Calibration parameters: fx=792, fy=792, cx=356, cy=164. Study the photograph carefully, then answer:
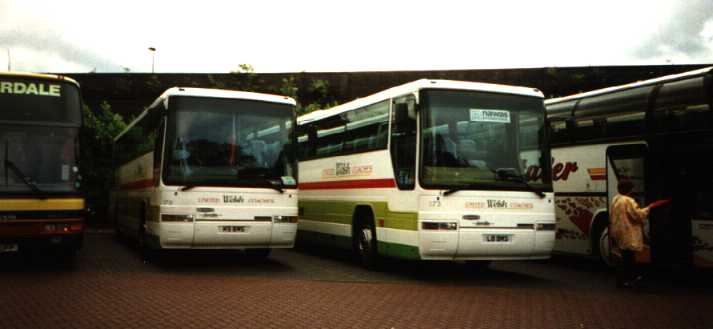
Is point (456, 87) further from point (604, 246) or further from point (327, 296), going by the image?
point (604, 246)

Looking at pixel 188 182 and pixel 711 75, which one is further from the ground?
pixel 711 75

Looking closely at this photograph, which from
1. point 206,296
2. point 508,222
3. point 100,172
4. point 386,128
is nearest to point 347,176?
Result: point 386,128

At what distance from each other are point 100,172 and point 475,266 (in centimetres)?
1688

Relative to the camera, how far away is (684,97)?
12.8m

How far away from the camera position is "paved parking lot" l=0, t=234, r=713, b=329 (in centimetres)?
893

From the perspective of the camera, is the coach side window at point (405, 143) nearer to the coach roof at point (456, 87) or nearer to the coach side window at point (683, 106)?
the coach roof at point (456, 87)

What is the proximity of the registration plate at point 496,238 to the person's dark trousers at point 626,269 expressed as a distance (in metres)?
1.76

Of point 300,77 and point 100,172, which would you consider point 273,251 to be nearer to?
point 100,172

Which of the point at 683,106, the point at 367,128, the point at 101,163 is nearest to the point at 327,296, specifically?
the point at 367,128

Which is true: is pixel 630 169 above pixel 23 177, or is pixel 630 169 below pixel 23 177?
above

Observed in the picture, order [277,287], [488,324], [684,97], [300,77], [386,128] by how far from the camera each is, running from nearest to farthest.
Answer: [488,324]
[277,287]
[684,97]
[386,128]
[300,77]

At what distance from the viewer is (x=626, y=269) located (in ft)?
40.7

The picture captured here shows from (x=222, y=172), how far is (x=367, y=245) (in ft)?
9.85

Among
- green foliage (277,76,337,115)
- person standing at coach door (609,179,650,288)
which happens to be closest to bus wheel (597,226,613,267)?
person standing at coach door (609,179,650,288)
